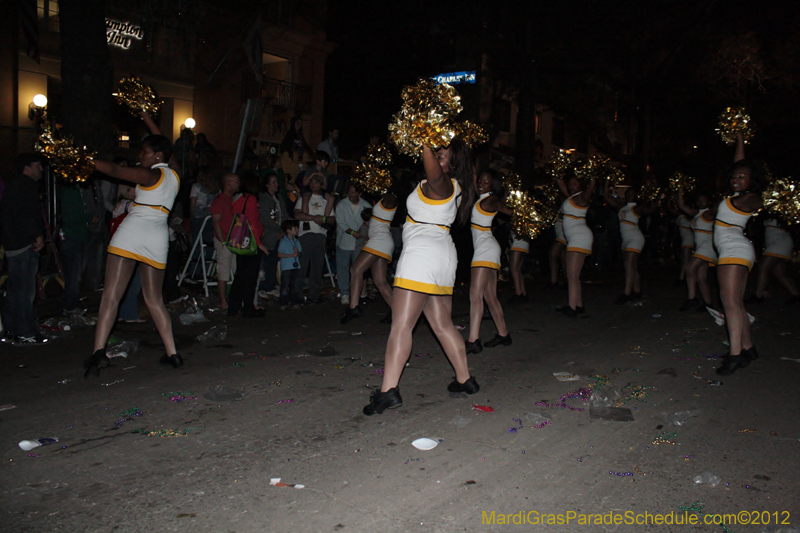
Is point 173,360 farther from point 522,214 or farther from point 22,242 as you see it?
point 522,214

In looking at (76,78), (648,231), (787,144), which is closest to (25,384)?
(76,78)

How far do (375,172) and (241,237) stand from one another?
2212 millimetres

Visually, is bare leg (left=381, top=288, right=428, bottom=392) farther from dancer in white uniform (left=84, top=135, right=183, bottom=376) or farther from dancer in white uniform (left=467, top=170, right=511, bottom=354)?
dancer in white uniform (left=84, top=135, right=183, bottom=376)

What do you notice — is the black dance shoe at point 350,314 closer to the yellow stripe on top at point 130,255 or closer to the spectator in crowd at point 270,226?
the spectator in crowd at point 270,226

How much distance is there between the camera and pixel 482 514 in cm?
333

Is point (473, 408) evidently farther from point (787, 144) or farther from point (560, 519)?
point (787, 144)

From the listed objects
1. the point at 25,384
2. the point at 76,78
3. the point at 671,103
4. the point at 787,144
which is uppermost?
the point at 671,103

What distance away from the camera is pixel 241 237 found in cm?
863

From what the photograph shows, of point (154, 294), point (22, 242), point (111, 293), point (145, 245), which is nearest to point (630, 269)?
point (154, 294)

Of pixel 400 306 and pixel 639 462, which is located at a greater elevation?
pixel 400 306

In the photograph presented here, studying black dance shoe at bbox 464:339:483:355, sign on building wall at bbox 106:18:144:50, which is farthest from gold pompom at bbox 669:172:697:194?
sign on building wall at bbox 106:18:144:50

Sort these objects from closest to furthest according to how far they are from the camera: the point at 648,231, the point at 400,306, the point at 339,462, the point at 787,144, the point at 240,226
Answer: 1. the point at 339,462
2. the point at 400,306
3. the point at 240,226
4. the point at 648,231
5. the point at 787,144

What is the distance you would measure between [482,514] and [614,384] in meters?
2.94

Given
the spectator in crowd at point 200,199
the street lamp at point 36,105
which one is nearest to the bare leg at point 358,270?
the spectator in crowd at point 200,199
